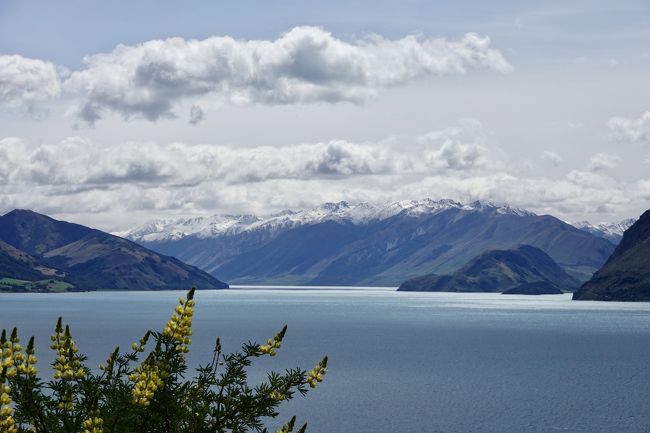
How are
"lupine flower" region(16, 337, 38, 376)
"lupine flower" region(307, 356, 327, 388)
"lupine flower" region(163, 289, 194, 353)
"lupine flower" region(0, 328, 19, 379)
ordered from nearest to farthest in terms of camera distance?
"lupine flower" region(0, 328, 19, 379) < "lupine flower" region(16, 337, 38, 376) < "lupine flower" region(163, 289, 194, 353) < "lupine flower" region(307, 356, 327, 388)

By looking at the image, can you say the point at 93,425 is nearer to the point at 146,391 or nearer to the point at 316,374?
the point at 146,391

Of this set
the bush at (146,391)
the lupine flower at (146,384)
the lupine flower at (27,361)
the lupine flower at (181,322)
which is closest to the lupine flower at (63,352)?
the bush at (146,391)

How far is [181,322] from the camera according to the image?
47.0 feet

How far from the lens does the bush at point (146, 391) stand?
46.3ft

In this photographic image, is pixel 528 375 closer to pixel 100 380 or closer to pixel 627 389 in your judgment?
pixel 627 389

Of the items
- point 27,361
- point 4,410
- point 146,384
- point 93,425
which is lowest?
point 93,425

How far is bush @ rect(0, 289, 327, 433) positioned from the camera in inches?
555

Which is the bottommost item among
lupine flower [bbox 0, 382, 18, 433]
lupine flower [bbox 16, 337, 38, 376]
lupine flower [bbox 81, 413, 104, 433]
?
lupine flower [bbox 81, 413, 104, 433]

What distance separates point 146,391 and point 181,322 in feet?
4.47

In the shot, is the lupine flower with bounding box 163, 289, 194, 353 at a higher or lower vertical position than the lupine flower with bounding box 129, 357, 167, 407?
higher

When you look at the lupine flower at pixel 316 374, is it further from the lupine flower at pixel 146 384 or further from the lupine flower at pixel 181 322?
the lupine flower at pixel 146 384

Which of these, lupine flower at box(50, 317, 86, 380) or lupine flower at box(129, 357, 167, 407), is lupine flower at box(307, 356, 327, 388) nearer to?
lupine flower at box(129, 357, 167, 407)

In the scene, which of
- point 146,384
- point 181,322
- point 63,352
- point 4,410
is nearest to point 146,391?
point 146,384

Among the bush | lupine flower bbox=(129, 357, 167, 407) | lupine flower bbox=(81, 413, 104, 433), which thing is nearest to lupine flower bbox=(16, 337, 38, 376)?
the bush
